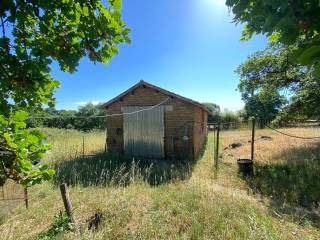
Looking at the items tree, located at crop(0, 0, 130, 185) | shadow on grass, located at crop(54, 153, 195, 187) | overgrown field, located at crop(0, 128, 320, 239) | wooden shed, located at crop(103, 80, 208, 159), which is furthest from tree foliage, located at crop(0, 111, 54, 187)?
wooden shed, located at crop(103, 80, 208, 159)

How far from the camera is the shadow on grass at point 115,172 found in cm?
795

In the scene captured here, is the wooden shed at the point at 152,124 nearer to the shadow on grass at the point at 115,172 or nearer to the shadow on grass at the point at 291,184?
the shadow on grass at the point at 115,172

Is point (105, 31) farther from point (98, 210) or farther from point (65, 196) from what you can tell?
point (98, 210)

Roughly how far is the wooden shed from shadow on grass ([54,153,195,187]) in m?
0.94

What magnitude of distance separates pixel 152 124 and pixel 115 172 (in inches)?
225

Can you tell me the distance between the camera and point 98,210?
566 cm

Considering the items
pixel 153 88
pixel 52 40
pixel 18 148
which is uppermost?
pixel 153 88

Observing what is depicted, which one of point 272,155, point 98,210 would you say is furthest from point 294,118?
point 98,210

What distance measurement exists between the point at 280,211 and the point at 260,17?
5635 millimetres

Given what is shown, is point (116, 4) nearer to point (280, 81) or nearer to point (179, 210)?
point (179, 210)

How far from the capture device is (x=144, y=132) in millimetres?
13805

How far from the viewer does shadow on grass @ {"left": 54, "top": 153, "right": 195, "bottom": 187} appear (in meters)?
7.95

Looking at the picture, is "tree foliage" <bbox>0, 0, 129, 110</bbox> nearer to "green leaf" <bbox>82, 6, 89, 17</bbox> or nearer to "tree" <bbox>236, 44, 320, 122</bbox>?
"green leaf" <bbox>82, 6, 89, 17</bbox>


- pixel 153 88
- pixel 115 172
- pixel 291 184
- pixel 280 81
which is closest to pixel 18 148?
pixel 115 172
